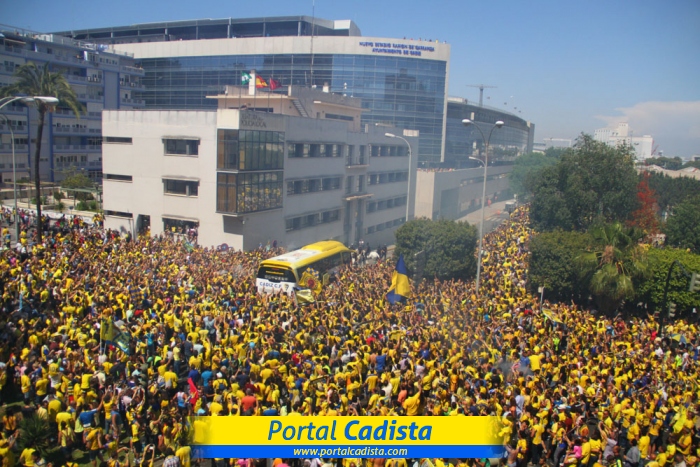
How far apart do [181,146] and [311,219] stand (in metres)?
10.1

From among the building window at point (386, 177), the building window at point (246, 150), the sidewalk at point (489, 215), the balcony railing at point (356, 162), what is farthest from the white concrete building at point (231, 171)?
the sidewalk at point (489, 215)

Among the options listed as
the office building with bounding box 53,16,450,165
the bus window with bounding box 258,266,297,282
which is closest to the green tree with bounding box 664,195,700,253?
the bus window with bounding box 258,266,297,282

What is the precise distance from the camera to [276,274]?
71.9 ft

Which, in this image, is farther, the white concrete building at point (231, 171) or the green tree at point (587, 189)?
the green tree at point (587, 189)

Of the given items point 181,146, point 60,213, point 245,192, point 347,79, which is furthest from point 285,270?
point 347,79

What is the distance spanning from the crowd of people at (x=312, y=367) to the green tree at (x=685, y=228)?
63.9 ft

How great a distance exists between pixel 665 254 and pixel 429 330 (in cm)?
1522

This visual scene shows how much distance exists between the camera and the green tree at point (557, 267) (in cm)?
2578

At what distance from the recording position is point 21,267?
19953 millimetres

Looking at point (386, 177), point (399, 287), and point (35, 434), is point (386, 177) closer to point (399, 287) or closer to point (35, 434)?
point (399, 287)

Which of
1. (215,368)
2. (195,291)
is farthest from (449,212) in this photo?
(215,368)

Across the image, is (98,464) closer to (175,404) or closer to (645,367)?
(175,404)

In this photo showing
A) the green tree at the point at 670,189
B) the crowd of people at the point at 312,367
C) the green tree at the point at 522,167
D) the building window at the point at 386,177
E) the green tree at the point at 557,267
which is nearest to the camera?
the crowd of people at the point at 312,367

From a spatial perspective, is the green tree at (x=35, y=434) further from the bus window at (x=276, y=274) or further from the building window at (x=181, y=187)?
the building window at (x=181, y=187)
